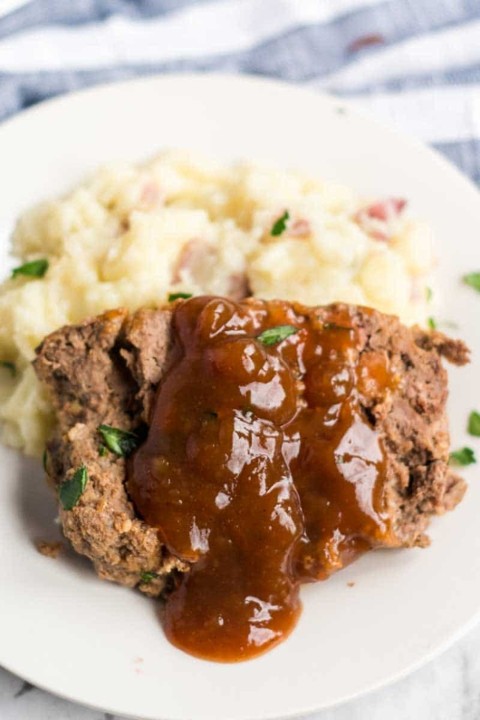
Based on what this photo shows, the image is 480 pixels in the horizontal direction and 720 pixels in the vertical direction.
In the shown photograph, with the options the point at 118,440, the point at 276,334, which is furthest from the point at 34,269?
the point at 276,334

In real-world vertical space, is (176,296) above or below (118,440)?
above

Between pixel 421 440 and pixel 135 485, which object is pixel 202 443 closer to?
pixel 135 485

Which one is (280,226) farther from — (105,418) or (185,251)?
(105,418)

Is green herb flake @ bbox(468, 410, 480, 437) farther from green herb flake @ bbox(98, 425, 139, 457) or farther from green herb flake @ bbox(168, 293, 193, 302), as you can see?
green herb flake @ bbox(98, 425, 139, 457)

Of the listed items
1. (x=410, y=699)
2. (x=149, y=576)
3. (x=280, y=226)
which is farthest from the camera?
(x=280, y=226)

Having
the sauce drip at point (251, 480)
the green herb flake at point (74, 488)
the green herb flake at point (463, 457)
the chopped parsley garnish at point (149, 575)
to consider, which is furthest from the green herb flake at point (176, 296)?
the green herb flake at point (463, 457)

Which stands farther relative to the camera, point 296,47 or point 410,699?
point 296,47

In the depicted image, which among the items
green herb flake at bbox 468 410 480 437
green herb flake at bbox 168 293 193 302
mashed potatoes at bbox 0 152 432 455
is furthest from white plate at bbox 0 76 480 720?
green herb flake at bbox 168 293 193 302
